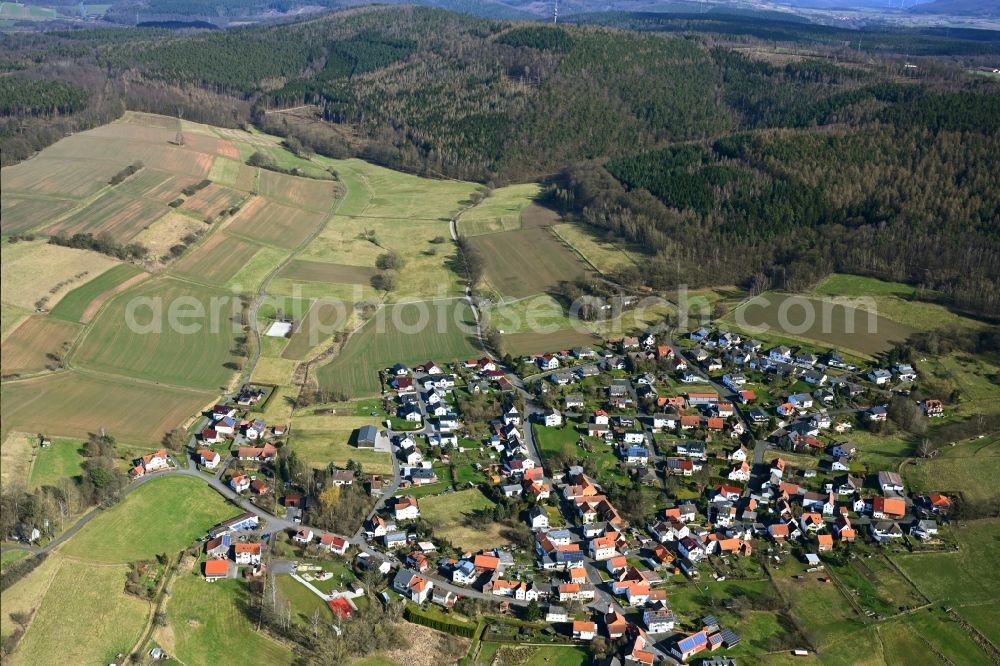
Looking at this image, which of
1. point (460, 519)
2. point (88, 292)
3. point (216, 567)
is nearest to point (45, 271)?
point (88, 292)

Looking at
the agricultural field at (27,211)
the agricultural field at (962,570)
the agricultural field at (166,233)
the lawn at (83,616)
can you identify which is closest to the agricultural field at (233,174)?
the agricultural field at (166,233)

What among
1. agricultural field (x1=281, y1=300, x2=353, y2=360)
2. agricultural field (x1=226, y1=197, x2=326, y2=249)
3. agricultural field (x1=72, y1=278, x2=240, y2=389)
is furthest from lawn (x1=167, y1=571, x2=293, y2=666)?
agricultural field (x1=226, y1=197, x2=326, y2=249)

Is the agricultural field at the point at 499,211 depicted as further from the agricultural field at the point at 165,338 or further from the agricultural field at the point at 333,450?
the agricultural field at the point at 333,450

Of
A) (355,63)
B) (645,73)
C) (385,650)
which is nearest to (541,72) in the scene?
(645,73)

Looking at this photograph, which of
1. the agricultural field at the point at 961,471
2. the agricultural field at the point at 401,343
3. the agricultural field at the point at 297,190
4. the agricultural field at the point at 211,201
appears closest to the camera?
the agricultural field at the point at 961,471

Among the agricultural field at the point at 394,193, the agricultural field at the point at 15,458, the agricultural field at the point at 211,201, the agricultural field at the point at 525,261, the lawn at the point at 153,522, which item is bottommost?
the lawn at the point at 153,522

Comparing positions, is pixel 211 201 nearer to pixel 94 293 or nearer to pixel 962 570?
pixel 94 293

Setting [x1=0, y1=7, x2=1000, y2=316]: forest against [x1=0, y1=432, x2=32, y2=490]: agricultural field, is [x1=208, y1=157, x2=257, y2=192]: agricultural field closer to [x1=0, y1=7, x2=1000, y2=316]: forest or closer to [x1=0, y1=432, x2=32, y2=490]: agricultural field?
[x1=0, y1=7, x2=1000, y2=316]: forest
